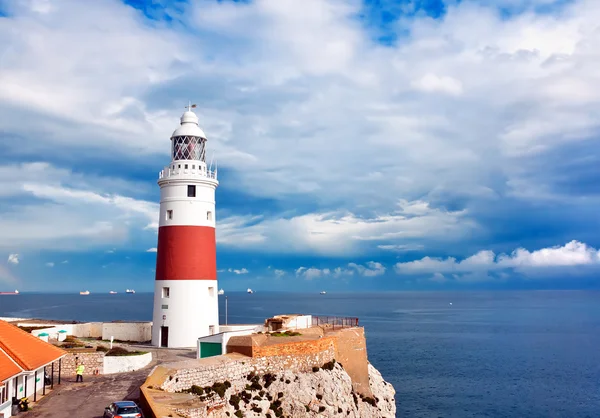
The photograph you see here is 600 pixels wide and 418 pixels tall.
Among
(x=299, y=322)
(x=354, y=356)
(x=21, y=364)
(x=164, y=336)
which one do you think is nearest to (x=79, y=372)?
(x=21, y=364)

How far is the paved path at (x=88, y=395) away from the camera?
66.8ft

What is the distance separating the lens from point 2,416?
1884cm

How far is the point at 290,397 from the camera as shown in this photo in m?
26.0

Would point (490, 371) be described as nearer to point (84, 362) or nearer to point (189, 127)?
point (189, 127)

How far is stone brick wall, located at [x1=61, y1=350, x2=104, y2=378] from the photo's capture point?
2709cm

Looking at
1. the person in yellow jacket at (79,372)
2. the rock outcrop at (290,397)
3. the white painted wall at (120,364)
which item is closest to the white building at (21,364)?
the person in yellow jacket at (79,372)

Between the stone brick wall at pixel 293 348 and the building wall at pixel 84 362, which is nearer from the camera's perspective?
the stone brick wall at pixel 293 348

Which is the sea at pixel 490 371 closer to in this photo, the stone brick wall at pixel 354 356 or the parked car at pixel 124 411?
the stone brick wall at pixel 354 356

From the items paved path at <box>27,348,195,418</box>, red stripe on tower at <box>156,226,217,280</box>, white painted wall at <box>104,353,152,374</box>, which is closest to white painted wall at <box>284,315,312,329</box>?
red stripe on tower at <box>156,226,217,280</box>

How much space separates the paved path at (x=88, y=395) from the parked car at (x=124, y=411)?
177cm

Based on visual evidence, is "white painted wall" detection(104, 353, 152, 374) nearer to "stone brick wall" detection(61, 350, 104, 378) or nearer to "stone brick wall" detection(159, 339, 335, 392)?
"stone brick wall" detection(61, 350, 104, 378)

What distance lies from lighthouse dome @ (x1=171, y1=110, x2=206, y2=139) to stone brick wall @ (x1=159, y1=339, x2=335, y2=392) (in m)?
15.2

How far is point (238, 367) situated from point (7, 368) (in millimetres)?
9634

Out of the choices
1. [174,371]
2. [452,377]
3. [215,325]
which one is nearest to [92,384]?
[174,371]
